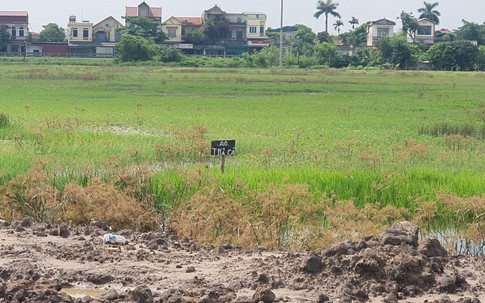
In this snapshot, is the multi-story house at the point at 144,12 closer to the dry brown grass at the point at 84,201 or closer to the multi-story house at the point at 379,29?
the multi-story house at the point at 379,29

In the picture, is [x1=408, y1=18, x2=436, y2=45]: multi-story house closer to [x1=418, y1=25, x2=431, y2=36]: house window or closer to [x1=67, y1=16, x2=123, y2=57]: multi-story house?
[x1=418, y1=25, x2=431, y2=36]: house window

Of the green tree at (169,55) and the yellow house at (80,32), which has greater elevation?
the yellow house at (80,32)

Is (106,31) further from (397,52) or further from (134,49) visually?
(397,52)

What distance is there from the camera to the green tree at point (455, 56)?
69875 millimetres

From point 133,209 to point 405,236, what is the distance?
11.1 ft

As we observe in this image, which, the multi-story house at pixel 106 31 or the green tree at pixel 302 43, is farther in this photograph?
the green tree at pixel 302 43

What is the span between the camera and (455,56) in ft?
231

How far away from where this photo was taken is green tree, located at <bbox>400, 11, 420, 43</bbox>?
92.8m

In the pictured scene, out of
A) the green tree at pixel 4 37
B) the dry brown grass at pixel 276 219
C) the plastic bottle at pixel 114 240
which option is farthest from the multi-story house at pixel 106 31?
the plastic bottle at pixel 114 240

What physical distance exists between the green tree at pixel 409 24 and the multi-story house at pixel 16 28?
3696 centimetres

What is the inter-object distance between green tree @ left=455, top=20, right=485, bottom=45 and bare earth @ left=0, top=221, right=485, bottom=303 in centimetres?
9191

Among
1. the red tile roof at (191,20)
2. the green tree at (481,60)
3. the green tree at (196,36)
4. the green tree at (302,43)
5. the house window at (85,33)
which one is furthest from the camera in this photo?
the red tile roof at (191,20)

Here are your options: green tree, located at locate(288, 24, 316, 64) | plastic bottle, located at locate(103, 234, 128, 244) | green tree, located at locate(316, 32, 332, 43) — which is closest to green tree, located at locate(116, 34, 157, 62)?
green tree, located at locate(288, 24, 316, 64)

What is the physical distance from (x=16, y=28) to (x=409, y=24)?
38.2m
